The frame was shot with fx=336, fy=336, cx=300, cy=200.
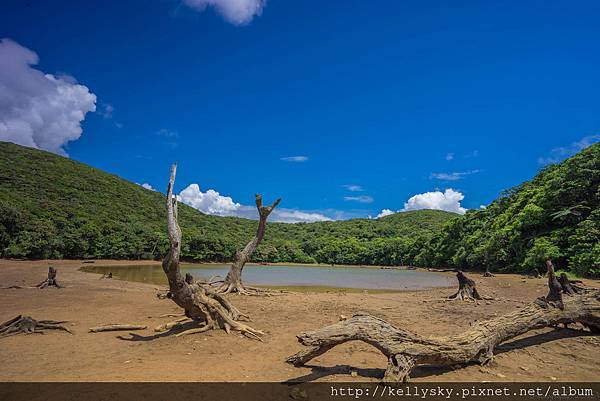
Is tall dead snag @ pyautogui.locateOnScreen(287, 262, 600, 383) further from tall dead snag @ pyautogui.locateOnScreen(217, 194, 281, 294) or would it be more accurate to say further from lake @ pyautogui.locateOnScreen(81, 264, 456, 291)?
lake @ pyautogui.locateOnScreen(81, 264, 456, 291)

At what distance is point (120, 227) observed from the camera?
184ft

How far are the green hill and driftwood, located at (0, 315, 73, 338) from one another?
41.4 m

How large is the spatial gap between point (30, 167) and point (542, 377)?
93785 mm

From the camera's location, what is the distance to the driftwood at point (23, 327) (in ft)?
28.3

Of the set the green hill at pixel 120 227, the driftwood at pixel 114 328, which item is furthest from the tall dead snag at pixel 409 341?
the green hill at pixel 120 227

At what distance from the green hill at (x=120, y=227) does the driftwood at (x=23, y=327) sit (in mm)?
41427

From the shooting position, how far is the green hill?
45.7 metres

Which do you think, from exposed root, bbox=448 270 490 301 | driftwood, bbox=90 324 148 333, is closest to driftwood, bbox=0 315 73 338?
driftwood, bbox=90 324 148 333

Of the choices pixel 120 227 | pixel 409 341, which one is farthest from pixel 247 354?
pixel 120 227

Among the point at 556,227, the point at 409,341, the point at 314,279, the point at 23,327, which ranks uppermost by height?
the point at 556,227

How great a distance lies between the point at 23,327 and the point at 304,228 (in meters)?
107

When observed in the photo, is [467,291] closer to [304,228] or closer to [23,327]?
[23,327]

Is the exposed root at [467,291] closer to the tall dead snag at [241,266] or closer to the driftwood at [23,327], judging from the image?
the tall dead snag at [241,266]

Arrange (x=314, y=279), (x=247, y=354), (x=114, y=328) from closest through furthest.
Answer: (x=247, y=354) → (x=114, y=328) → (x=314, y=279)
